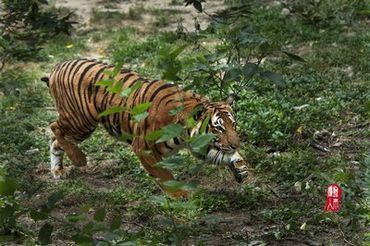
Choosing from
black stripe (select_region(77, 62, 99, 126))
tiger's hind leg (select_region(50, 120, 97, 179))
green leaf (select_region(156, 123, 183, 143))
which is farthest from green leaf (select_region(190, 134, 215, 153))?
tiger's hind leg (select_region(50, 120, 97, 179))

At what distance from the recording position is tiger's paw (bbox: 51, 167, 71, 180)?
6.49 meters

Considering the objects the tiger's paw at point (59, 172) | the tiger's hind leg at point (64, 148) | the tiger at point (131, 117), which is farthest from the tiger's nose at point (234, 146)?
the tiger's paw at point (59, 172)

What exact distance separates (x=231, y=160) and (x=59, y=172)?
1.75 meters

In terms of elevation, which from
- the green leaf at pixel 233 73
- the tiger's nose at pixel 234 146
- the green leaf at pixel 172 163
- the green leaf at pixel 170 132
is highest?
the green leaf at pixel 170 132

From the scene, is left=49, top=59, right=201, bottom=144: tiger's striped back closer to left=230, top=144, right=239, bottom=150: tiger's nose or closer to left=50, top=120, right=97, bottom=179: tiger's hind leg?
left=50, top=120, right=97, bottom=179: tiger's hind leg

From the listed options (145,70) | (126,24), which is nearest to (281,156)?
(145,70)

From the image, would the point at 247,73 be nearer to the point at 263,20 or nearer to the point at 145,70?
the point at 145,70

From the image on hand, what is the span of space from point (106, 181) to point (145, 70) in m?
3.09

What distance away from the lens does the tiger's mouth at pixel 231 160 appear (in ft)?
17.5

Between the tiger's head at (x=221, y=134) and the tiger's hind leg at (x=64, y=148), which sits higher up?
the tiger's head at (x=221, y=134)

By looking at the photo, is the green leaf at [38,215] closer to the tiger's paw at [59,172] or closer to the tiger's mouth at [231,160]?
the tiger's mouth at [231,160]

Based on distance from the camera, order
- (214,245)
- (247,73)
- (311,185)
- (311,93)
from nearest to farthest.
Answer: (247,73)
(214,245)
(311,185)
(311,93)

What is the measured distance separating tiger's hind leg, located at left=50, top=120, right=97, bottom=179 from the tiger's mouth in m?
1.55

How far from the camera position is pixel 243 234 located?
15.9ft
